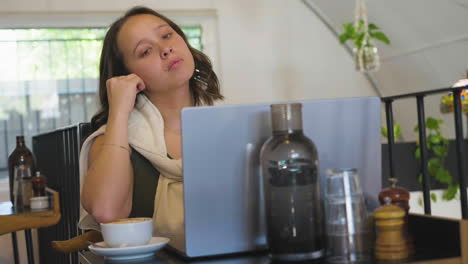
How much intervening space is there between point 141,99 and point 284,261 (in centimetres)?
91

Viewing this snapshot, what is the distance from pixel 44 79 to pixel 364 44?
93.9 inches

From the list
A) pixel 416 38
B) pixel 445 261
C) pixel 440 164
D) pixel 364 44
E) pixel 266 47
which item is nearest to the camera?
pixel 445 261

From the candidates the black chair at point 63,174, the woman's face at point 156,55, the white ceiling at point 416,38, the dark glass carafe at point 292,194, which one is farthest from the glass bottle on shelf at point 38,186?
the white ceiling at point 416,38

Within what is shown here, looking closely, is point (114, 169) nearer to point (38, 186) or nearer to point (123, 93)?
point (123, 93)

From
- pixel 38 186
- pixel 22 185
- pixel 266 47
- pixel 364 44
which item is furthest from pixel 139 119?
pixel 266 47

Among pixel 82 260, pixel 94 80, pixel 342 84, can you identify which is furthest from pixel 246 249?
pixel 342 84

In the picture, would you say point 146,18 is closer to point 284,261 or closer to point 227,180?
point 227,180

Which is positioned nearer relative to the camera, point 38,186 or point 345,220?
point 345,220

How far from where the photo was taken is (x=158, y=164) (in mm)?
1563

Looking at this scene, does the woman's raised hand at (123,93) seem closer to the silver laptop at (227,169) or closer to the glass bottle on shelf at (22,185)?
the silver laptop at (227,169)

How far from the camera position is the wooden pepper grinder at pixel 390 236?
0.90 metres

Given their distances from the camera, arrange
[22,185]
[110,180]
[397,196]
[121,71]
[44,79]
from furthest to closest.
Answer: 1. [44,79]
2. [22,185]
3. [121,71]
4. [110,180]
5. [397,196]

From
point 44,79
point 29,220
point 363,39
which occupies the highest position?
point 363,39

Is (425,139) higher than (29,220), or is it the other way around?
(425,139)
